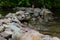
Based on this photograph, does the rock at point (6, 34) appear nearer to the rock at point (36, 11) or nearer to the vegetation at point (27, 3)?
the rock at point (36, 11)

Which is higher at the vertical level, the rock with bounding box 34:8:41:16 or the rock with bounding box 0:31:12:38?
the rock with bounding box 34:8:41:16

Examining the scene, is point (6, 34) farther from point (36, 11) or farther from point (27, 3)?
point (27, 3)

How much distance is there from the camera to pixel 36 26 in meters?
Answer: 13.2

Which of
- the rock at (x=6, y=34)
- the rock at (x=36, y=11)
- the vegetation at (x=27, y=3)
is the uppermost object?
the vegetation at (x=27, y=3)

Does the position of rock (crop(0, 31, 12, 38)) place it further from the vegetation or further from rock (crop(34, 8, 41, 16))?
the vegetation

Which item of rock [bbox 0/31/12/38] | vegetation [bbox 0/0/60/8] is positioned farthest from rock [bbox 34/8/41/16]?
rock [bbox 0/31/12/38]

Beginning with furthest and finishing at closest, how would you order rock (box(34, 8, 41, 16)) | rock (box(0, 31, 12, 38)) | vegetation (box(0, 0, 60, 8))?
vegetation (box(0, 0, 60, 8))
rock (box(34, 8, 41, 16))
rock (box(0, 31, 12, 38))

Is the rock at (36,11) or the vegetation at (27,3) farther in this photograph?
the vegetation at (27,3)

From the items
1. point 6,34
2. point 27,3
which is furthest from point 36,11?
point 6,34

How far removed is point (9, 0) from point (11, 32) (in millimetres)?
8782

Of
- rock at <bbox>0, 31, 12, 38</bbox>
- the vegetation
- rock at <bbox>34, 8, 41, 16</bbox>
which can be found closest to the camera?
rock at <bbox>0, 31, 12, 38</bbox>

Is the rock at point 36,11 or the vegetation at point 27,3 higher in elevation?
the vegetation at point 27,3

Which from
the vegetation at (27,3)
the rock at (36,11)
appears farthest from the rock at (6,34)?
the vegetation at (27,3)

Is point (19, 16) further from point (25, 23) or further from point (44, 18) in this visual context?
point (44, 18)
